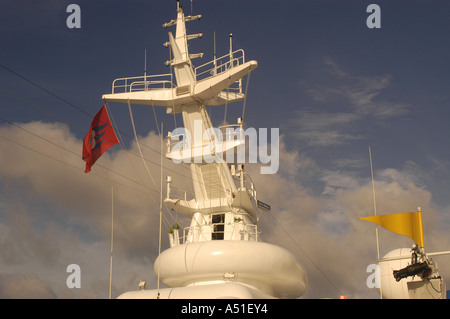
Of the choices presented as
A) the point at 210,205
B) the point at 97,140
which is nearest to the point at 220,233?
the point at 210,205

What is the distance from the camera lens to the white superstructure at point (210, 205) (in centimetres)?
2308

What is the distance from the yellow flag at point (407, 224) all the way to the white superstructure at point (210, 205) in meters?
5.27

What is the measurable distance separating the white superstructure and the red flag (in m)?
4.62

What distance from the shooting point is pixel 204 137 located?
27297 millimetres

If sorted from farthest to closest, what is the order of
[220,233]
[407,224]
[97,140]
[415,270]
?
[220,233] → [97,140] → [415,270] → [407,224]

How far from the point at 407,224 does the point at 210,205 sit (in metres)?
9.75

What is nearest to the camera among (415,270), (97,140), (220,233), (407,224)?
(407,224)

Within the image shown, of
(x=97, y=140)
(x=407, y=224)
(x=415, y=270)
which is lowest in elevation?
(x=415, y=270)

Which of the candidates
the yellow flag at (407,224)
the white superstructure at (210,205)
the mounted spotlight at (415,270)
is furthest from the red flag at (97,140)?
the mounted spotlight at (415,270)

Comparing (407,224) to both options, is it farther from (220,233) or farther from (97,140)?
(97,140)

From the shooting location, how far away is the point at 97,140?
906 inches
